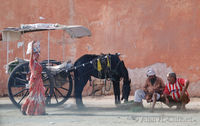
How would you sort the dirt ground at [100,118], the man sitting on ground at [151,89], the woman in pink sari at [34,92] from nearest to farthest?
the dirt ground at [100,118] → the woman in pink sari at [34,92] → the man sitting on ground at [151,89]

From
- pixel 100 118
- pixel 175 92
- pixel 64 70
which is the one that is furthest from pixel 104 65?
pixel 100 118

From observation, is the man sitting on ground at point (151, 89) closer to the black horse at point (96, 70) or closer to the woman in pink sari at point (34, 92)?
the black horse at point (96, 70)

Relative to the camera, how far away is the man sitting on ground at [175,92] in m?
8.19

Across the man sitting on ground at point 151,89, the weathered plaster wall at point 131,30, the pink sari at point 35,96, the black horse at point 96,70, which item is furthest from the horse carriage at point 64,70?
the weathered plaster wall at point 131,30

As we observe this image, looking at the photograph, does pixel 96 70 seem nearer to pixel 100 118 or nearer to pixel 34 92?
pixel 34 92

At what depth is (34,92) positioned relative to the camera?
7988 mm

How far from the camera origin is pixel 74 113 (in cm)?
828

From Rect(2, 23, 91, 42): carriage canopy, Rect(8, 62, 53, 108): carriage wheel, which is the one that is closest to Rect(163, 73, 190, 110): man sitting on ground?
Rect(2, 23, 91, 42): carriage canopy

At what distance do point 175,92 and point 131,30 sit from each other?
386 cm

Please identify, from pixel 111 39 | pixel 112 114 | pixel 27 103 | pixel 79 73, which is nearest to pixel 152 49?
pixel 111 39

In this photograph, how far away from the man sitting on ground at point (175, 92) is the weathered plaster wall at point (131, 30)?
2934 millimetres

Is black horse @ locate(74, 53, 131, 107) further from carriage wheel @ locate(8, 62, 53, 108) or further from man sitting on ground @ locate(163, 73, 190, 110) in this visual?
man sitting on ground @ locate(163, 73, 190, 110)

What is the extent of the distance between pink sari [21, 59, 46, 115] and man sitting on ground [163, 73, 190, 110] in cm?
271

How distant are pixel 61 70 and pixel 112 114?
5.56ft
